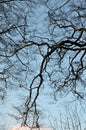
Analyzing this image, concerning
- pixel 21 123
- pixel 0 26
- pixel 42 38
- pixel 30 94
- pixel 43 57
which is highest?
pixel 0 26

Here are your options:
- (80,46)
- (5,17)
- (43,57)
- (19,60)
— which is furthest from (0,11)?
(80,46)

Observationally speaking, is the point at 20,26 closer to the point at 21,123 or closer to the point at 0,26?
the point at 0,26

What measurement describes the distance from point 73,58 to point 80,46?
1290mm

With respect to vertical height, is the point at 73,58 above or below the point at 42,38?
below

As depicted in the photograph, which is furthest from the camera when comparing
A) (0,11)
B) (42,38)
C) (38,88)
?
(0,11)

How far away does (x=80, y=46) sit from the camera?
9.22 meters

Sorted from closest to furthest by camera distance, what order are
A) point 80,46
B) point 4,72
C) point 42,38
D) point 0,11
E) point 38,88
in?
point 80,46 → point 38,88 → point 42,38 → point 0,11 → point 4,72

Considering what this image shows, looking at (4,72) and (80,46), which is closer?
(80,46)

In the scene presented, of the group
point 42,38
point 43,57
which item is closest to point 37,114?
point 43,57

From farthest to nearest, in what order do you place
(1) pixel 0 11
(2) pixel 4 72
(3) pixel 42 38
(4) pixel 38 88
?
1. (2) pixel 4 72
2. (1) pixel 0 11
3. (3) pixel 42 38
4. (4) pixel 38 88

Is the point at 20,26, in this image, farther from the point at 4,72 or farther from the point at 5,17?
the point at 4,72

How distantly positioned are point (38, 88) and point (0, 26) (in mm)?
3005

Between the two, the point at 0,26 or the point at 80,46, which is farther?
the point at 0,26

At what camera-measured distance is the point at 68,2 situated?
33.7 ft
